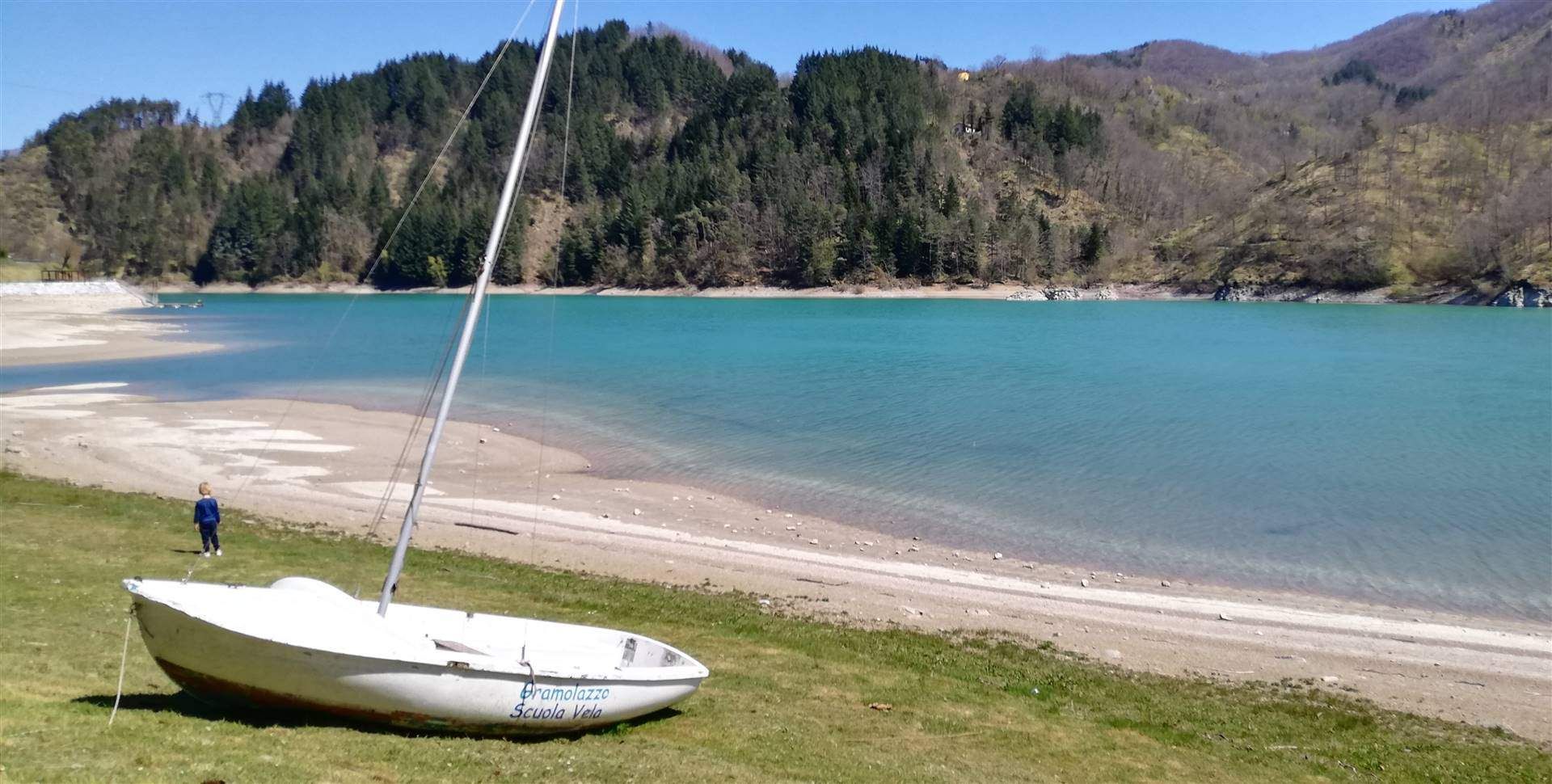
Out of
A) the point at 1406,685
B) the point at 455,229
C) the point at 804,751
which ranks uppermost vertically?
the point at 455,229

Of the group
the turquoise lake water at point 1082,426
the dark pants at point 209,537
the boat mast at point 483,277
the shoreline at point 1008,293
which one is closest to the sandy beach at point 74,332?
the turquoise lake water at point 1082,426

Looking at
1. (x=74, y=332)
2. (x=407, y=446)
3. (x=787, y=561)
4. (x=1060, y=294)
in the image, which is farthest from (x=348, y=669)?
(x=1060, y=294)

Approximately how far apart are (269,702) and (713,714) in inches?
170

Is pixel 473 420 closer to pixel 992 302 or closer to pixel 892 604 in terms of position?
pixel 892 604

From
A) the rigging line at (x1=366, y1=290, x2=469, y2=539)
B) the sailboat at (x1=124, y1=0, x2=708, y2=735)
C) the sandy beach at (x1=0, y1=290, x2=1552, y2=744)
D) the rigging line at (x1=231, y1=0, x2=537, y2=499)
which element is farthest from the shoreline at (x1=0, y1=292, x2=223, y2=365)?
the sailboat at (x1=124, y1=0, x2=708, y2=735)

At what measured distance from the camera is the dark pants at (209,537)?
17.5m

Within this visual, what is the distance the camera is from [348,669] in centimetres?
883

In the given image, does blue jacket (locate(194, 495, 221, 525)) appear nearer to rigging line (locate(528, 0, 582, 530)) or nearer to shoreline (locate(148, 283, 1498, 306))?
rigging line (locate(528, 0, 582, 530))

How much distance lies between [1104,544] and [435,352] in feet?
187

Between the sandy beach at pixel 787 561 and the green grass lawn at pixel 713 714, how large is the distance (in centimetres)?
127

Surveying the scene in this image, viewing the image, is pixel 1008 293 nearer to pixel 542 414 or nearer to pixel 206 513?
pixel 542 414

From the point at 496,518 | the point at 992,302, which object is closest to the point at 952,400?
the point at 496,518

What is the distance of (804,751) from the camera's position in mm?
10461

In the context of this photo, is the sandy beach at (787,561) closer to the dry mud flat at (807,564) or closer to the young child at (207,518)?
the dry mud flat at (807,564)
